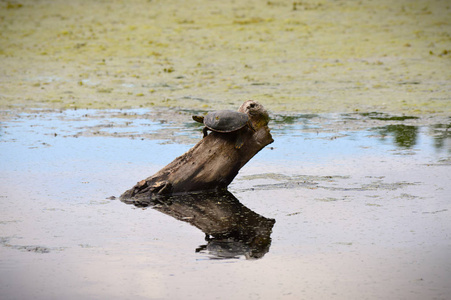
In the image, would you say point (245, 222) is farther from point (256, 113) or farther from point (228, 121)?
point (256, 113)

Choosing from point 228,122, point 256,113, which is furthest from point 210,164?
point 256,113

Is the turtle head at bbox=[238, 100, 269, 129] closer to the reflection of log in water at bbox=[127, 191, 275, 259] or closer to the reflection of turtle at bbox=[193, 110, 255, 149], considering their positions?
the reflection of turtle at bbox=[193, 110, 255, 149]

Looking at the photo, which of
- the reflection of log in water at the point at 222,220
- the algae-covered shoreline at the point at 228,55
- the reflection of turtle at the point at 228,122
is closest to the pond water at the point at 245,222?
the reflection of log in water at the point at 222,220

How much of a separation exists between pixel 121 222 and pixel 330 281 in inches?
73.5

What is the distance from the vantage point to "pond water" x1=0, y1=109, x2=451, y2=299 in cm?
407

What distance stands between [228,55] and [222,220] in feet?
31.9

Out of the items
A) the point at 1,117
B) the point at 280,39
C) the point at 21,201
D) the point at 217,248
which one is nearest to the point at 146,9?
the point at 280,39

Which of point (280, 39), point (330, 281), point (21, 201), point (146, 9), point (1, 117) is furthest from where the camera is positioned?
point (146, 9)

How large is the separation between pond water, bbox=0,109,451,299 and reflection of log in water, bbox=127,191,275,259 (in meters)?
0.02

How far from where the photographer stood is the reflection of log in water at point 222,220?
4.64 meters

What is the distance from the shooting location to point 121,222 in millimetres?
5305

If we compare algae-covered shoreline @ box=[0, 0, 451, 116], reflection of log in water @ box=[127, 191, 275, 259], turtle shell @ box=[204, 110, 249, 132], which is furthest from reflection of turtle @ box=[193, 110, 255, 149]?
algae-covered shoreline @ box=[0, 0, 451, 116]

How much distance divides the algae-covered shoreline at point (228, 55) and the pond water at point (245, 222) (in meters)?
2.54

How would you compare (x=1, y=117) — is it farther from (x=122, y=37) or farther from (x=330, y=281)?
(x=330, y=281)
